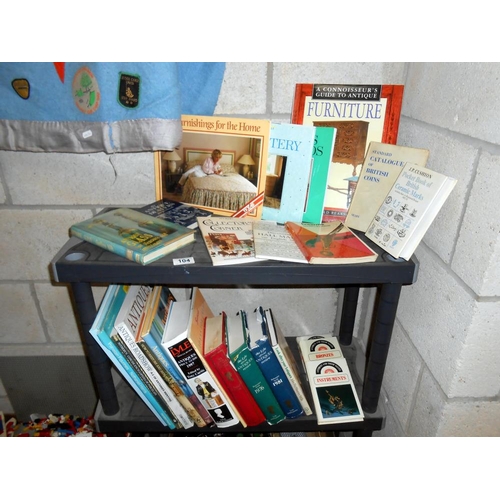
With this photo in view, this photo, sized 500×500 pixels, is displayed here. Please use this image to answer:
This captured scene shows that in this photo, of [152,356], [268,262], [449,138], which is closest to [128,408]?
[152,356]

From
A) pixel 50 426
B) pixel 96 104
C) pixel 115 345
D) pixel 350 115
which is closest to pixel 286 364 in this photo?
pixel 115 345

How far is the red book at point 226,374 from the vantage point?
32.1 inches

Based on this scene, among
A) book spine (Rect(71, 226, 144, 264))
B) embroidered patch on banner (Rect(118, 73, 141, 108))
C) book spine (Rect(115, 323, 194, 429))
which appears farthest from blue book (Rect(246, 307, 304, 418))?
embroidered patch on banner (Rect(118, 73, 141, 108))

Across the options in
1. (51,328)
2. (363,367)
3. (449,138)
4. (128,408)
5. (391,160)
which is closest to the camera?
(449,138)

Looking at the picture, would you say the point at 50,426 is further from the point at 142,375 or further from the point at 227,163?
the point at 227,163

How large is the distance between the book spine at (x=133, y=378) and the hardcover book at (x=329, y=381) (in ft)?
1.17

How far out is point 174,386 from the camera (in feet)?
2.78

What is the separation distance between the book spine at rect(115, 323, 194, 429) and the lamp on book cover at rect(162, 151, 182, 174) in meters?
0.40

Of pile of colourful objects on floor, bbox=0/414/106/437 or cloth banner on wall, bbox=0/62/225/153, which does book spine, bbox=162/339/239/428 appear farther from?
pile of colourful objects on floor, bbox=0/414/106/437

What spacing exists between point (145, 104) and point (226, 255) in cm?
35

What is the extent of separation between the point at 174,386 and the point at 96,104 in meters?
0.63

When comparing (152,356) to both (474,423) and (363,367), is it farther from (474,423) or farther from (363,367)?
(474,423)

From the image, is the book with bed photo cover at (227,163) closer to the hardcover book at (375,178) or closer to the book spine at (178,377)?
the hardcover book at (375,178)
